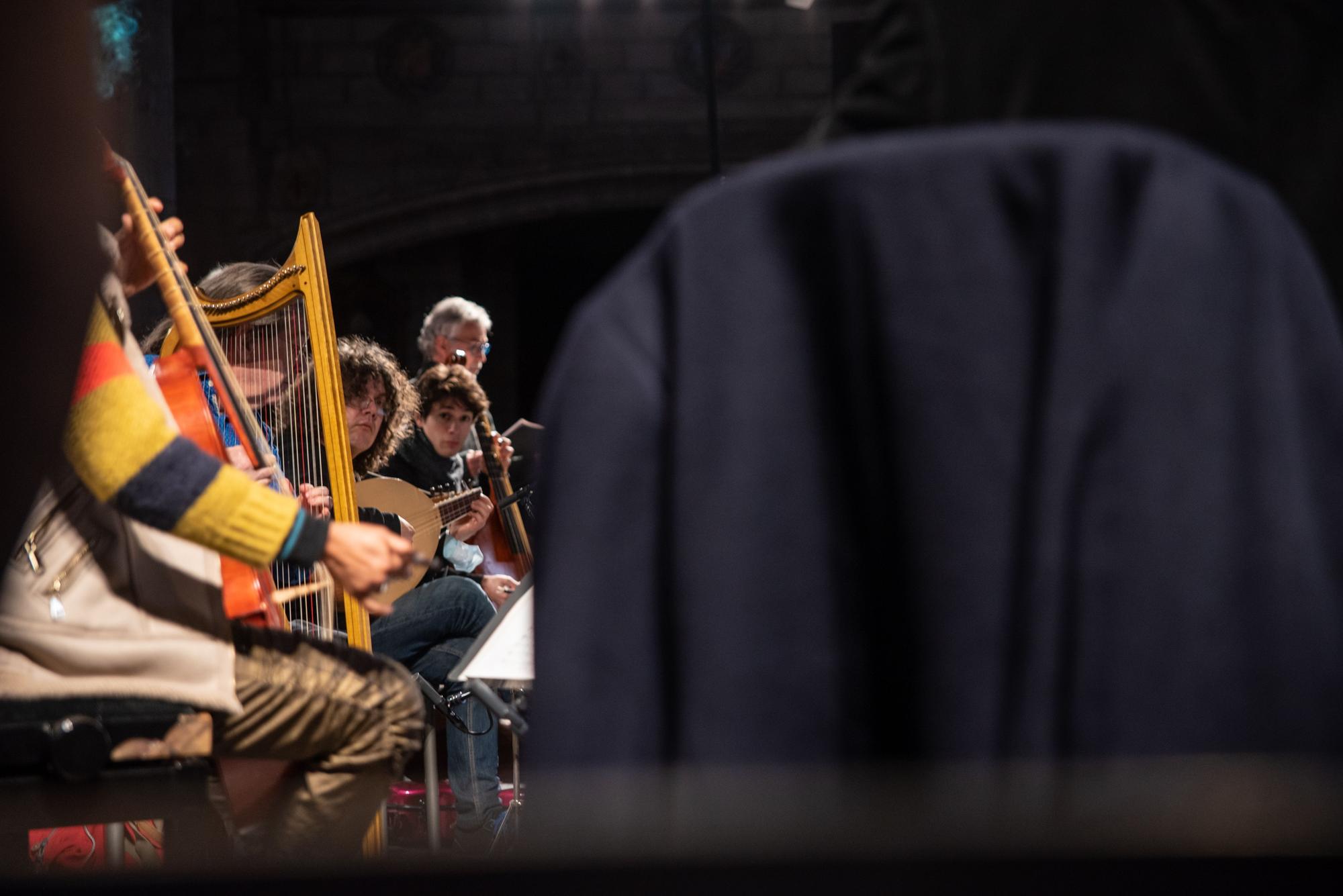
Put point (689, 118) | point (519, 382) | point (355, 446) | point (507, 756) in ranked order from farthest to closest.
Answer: point (519, 382), point (689, 118), point (507, 756), point (355, 446)

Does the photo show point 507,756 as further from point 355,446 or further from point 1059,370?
point 1059,370

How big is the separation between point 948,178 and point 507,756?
5176 mm

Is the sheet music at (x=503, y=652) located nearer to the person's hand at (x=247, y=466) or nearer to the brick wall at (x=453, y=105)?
the person's hand at (x=247, y=466)

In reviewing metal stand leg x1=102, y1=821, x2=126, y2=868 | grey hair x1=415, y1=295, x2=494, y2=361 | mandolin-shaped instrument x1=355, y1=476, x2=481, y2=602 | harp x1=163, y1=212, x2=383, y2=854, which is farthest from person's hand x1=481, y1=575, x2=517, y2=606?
metal stand leg x1=102, y1=821, x2=126, y2=868

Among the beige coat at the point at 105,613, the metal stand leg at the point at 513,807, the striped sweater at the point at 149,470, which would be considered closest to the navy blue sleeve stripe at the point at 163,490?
the striped sweater at the point at 149,470

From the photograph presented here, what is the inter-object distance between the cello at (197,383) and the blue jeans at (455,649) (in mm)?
1603

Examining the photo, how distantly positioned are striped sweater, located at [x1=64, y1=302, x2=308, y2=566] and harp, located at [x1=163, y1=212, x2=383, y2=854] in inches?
26.4

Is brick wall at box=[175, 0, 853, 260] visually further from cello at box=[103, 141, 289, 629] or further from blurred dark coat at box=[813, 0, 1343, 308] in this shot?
blurred dark coat at box=[813, 0, 1343, 308]

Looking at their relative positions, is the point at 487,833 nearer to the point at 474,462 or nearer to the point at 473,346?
the point at 474,462

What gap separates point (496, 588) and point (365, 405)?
0.79 metres

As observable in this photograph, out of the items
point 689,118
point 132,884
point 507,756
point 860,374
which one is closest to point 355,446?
point 507,756

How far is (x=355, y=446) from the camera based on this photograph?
4129mm

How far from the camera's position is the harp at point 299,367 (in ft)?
8.99

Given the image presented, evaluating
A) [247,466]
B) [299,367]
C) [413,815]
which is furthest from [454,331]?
[247,466]
